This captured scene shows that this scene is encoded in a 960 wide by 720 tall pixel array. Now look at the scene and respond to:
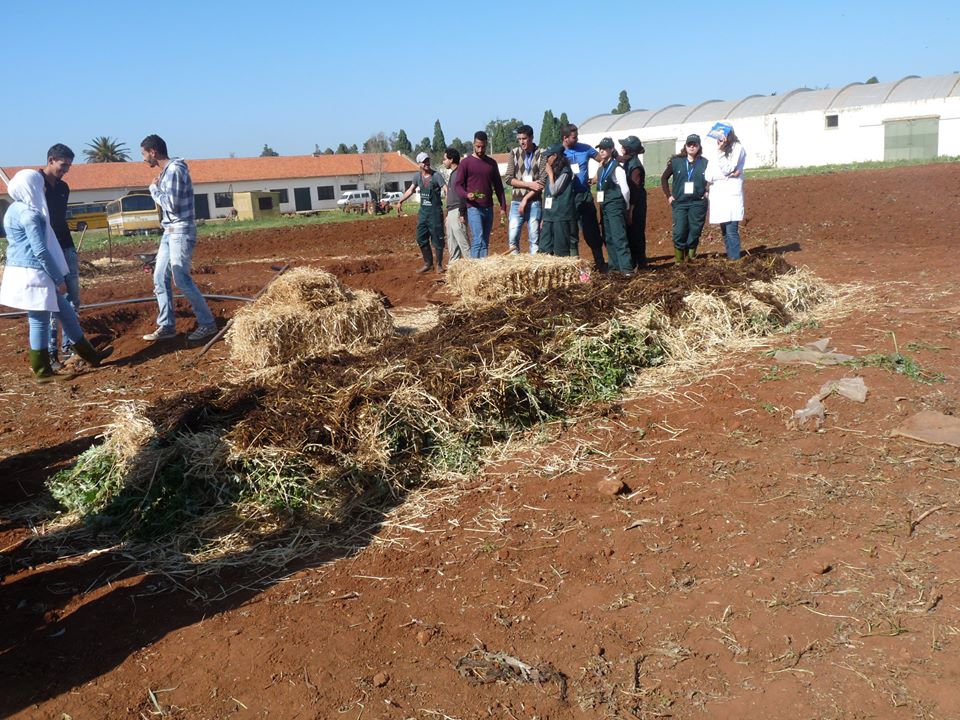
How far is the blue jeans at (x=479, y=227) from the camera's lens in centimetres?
1002

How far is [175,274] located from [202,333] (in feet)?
2.20

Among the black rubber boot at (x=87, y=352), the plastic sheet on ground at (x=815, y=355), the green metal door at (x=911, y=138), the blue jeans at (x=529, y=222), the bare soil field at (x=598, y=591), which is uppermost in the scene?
the green metal door at (x=911, y=138)

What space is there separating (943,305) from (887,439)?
3.43m

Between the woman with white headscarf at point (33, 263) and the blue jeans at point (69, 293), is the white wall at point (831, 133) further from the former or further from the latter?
the woman with white headscarf at point (33, 263)

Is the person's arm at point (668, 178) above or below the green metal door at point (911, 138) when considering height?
below

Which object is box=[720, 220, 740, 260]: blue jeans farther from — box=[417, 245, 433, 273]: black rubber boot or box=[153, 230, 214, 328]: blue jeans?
box=[153, 230, 214, 328]: blue jeans

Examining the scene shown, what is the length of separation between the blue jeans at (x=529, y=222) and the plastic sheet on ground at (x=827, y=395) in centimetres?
528

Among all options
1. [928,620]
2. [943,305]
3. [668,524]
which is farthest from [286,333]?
[943,305]

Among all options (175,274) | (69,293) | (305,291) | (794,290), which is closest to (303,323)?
(305,291)

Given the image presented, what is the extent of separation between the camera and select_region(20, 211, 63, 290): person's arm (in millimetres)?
6965

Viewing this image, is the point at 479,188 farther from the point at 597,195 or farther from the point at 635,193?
the point at 635,193

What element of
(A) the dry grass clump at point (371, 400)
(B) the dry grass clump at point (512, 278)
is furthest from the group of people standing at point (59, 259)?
(B) the dry grass clump at point (512, 278)

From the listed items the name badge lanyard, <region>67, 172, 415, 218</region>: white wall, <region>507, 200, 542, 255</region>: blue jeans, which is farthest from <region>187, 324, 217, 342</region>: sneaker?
<region>67, 172, 415, 218</region>: white wall

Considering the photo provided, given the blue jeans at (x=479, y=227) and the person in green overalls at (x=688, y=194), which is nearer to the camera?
the person in green overalls at (x=688, y=194)
